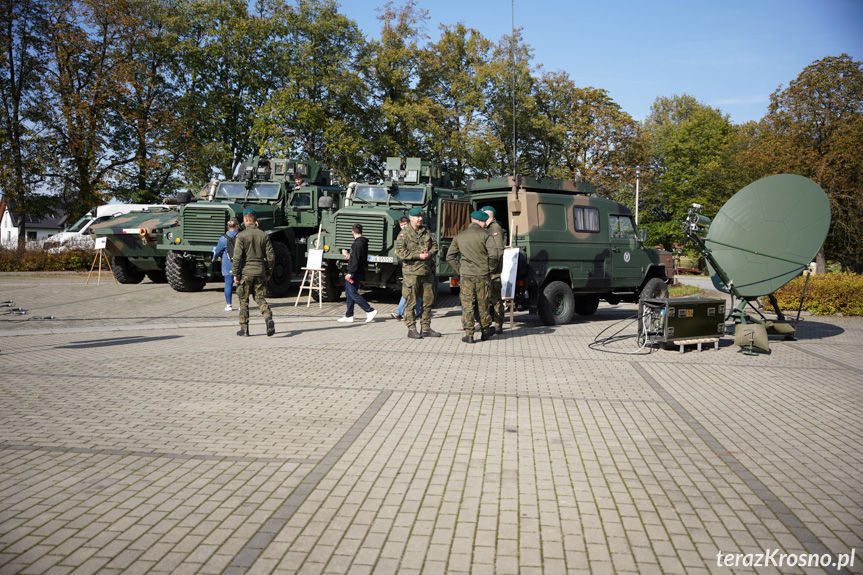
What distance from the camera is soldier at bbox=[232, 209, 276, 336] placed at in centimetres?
1108

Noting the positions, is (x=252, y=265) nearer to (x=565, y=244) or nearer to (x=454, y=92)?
(x=565, y=244)

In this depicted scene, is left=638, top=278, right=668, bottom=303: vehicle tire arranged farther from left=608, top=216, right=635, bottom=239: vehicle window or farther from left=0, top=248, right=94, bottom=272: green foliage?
left=0, top=248, right=94, bottom=272: green foliage

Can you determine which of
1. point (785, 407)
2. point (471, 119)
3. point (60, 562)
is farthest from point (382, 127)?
point (60, 562)

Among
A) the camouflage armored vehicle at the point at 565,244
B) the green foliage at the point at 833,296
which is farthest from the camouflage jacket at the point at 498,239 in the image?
the green foliage at the point at 833,296

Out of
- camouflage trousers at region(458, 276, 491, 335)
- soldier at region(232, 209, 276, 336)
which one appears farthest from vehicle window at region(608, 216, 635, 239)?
soldier at region(232, 209, 276, 336)

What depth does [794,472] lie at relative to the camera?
5.05 metres

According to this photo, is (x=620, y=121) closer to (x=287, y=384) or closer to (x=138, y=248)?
(x=138, y=248)

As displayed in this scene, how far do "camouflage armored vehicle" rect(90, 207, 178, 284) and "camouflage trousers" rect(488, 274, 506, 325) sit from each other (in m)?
9.87

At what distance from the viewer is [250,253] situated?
11125 mm

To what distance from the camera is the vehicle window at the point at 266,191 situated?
19109mm

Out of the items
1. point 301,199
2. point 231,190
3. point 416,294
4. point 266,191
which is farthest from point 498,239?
point 231,190

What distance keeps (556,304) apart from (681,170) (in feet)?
145

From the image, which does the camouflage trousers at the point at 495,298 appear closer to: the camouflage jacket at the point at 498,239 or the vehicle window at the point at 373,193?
the camouflage jacket at the point at 498,239

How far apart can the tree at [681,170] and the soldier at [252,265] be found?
39.5 m
